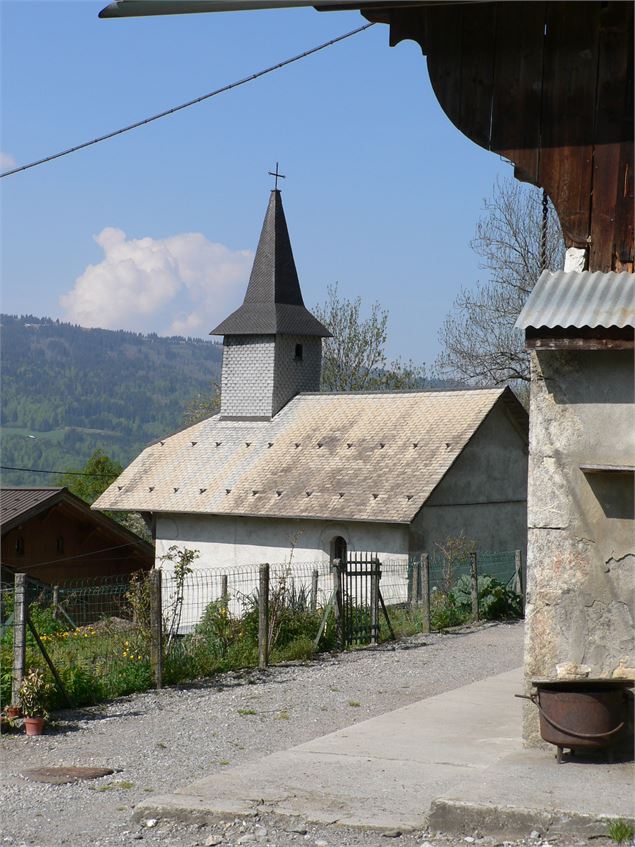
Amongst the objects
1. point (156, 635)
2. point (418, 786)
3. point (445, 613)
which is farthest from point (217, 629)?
point (418, 786)

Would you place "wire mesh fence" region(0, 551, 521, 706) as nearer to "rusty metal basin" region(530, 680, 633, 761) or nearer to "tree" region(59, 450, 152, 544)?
"rusty metal basin" region(530, 680, 633, 761)

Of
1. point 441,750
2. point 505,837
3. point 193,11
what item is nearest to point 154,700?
point 441,750

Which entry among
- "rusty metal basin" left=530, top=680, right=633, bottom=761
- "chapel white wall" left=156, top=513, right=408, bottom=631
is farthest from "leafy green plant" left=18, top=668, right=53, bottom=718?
"chapel white wall" left=156, top=513, right=408, bottom=631

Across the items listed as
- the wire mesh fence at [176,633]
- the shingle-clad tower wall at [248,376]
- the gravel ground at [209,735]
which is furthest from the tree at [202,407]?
the gravel ground at [209,735]

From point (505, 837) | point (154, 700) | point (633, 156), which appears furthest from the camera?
point (154, 700)

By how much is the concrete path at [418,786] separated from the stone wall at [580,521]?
803 millimetres

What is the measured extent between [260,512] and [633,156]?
877 inches

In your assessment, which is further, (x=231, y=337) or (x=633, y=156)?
(x=231, y=337)

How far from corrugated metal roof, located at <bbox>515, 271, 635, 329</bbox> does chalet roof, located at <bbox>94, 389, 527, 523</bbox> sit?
60.5ft

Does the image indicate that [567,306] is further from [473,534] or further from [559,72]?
[473,534]

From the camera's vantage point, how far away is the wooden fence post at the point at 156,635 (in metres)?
13.5

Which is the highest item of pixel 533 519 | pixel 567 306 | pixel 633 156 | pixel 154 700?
pixel 633 156

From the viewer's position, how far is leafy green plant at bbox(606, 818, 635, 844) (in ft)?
21.8

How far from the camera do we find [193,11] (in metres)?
8.59
